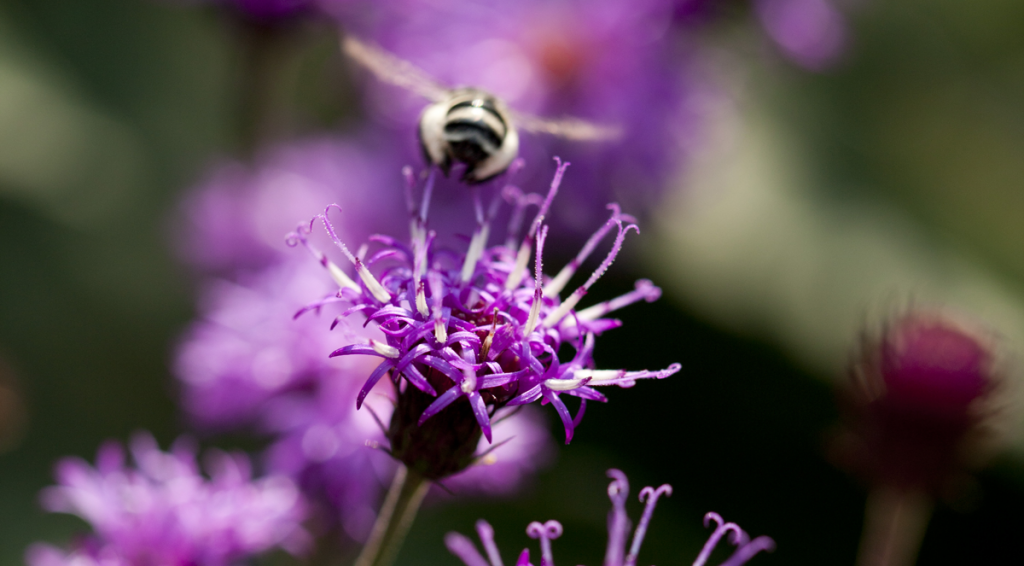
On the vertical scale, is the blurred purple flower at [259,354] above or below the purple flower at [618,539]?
above

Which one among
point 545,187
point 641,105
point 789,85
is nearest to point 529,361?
point 545,187

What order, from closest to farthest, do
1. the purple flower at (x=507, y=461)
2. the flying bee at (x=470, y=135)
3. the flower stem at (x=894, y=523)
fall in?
the flying bee at (x=470, y=135)
the flower stem at (x=894, y=523)
the purple flower at (x=507, y=461)

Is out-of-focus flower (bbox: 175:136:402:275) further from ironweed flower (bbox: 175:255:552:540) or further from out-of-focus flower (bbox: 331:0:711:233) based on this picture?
ironweed flower (bbox: 175:255:552:540)

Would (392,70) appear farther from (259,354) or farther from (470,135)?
(259,354)

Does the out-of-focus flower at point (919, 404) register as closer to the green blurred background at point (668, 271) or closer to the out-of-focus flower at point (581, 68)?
the green blurred background at point (668, 271)

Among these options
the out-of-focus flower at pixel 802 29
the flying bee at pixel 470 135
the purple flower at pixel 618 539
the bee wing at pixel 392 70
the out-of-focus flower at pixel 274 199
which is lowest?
the purple flower at pixel 618 539

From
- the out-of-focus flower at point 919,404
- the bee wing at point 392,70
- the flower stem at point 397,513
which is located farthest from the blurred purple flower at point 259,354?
the out-of-focus flower at point 919,404

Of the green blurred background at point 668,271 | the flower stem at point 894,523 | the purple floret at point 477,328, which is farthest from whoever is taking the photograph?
the green blurred background at point 668,271
